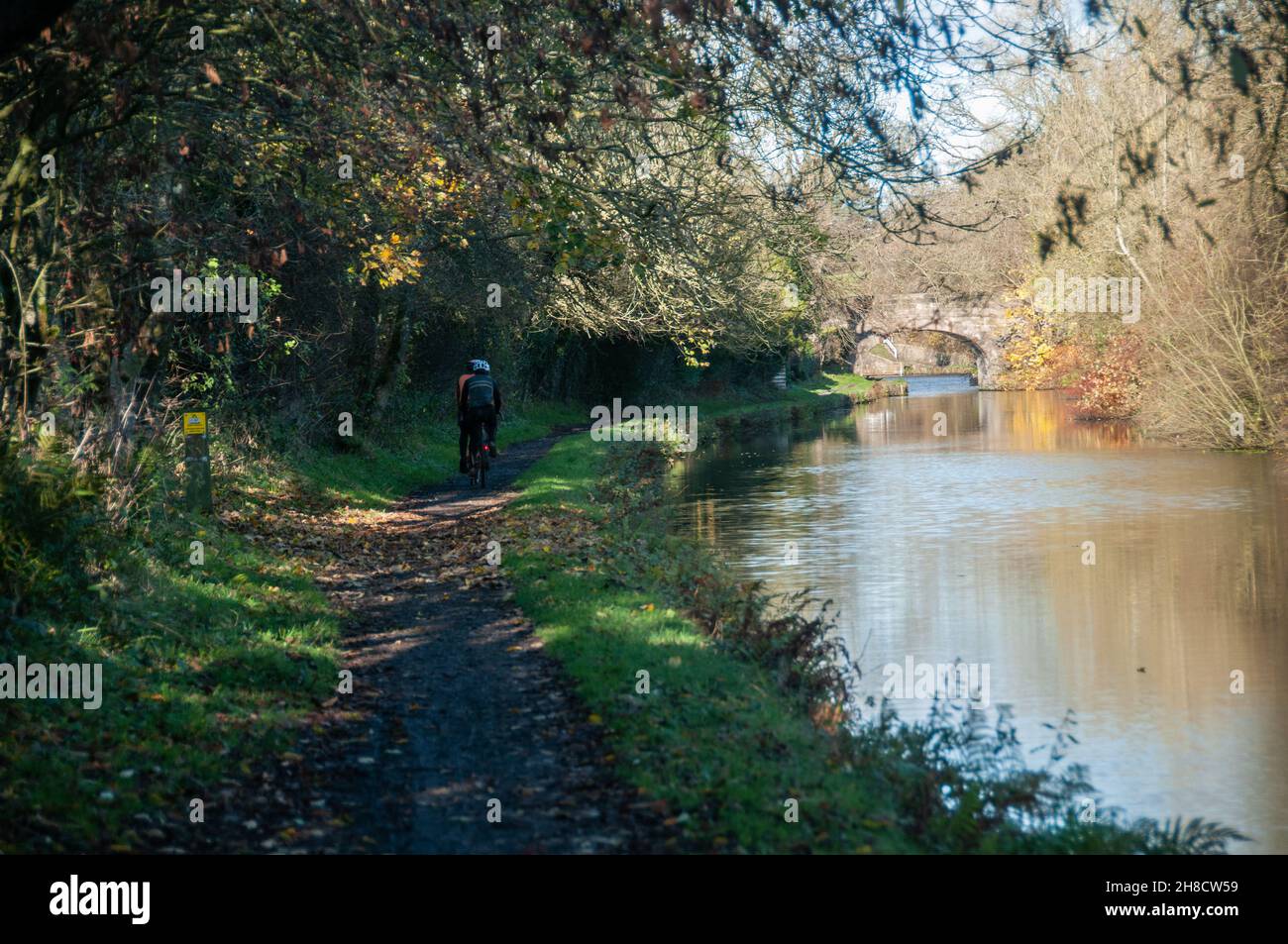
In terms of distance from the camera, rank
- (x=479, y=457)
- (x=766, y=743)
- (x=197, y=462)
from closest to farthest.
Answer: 1. (x=766, y=743)
2. (x=197, y=462)
3. (x=479, y=457)

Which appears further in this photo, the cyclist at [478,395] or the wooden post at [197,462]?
the cyclist at [478,395]

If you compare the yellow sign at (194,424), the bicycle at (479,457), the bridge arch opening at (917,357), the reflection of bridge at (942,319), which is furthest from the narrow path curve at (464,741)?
the bridge arch opening at (917,357)

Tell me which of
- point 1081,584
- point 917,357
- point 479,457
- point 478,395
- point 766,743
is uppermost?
point 917,357

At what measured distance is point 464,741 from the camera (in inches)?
301

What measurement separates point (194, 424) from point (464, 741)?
7.22 m

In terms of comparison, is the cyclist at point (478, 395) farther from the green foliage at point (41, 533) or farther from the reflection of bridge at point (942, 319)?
the reflection of bridge at point (942, 319)

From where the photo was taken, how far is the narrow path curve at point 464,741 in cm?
618

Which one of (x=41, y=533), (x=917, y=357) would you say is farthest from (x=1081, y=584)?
(x=917, y=357)

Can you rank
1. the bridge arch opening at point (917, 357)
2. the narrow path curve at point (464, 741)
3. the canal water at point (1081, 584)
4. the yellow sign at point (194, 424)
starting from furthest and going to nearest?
the bridge arch opening at point (917, 357), the yellow sign at point (194, 424), the canal water at point (1081, 584), the narrow path curve at point (464, 741)

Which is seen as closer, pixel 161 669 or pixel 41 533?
pixel 161 669

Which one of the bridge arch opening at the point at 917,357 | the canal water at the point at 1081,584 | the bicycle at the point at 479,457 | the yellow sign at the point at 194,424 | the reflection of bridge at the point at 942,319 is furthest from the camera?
the bridge arch opening at the point at 917,357

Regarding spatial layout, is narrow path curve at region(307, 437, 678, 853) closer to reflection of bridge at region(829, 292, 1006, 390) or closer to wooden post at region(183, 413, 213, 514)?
wooden post at region(183, 413, 213, 514)

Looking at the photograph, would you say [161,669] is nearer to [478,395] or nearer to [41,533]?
[41,533]

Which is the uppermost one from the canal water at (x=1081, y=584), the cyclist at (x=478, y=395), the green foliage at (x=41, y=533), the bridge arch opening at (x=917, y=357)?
the bridge arch opening at (x=917, y=357)
